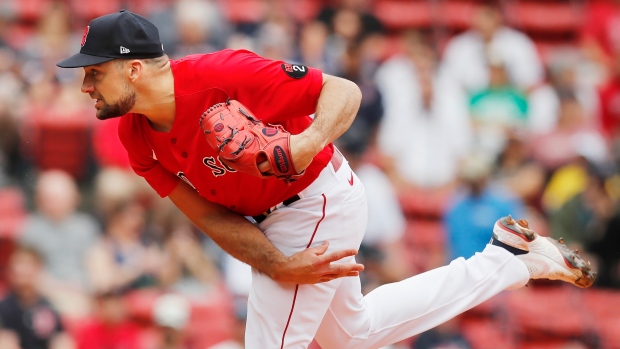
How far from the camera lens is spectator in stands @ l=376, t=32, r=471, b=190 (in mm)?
9555

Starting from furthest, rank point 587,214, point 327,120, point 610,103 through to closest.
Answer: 1. point 610,103
2. point 587,214
3. point 327,120

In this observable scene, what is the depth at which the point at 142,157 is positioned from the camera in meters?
4.85

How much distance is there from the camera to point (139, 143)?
188 inches

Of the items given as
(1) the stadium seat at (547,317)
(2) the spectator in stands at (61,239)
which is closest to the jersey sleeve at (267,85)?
(2) the spectator in stands at (61,239)

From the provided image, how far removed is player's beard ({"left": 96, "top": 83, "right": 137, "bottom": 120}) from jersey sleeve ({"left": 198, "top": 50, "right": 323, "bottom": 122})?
0.35m

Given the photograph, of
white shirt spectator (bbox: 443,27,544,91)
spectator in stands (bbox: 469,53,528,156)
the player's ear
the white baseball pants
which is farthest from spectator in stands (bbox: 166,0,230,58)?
the player's ear

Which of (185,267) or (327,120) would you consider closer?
(327,120)

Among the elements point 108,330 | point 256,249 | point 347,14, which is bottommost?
point 108,330

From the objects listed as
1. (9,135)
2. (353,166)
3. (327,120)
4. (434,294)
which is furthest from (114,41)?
(9,135)

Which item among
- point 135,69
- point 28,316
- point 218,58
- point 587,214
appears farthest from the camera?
point 587,214

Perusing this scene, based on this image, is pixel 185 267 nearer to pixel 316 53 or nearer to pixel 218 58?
pixel 316 53

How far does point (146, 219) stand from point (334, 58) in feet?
8.52

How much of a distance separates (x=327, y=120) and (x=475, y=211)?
4214mm

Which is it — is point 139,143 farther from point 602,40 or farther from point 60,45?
point 602,40
